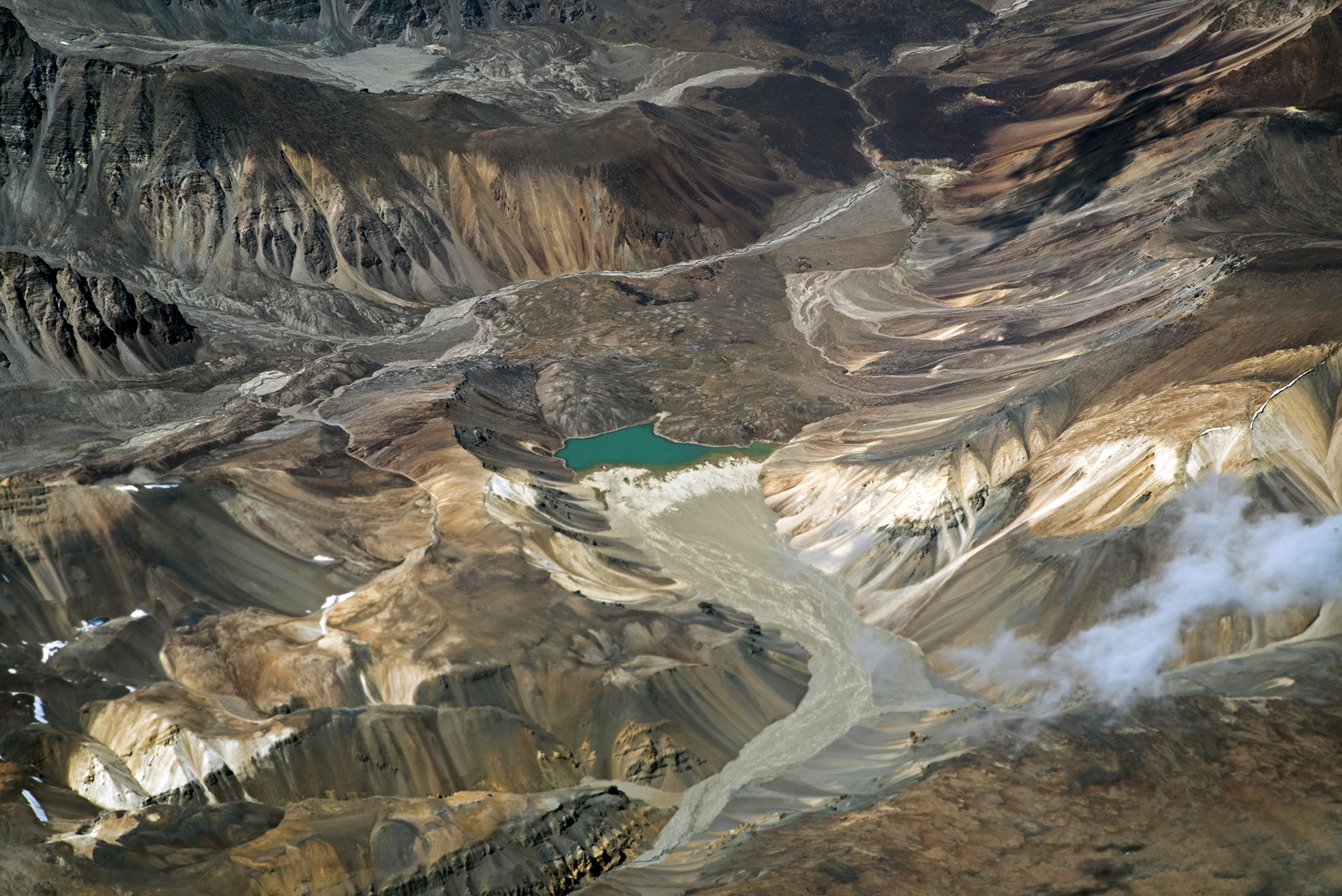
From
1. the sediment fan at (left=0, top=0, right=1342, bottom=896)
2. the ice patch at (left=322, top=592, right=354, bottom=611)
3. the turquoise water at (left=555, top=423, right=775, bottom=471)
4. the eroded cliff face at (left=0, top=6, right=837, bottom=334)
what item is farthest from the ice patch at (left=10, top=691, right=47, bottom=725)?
the eroded cliff face at (left=0, top=6, right=837, bottom=334)

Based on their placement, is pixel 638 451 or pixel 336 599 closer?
pixel 336 599

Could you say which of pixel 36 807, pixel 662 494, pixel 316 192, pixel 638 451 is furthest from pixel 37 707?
pixel 316 192

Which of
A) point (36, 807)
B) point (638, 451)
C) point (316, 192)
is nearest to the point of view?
point (36, 807)

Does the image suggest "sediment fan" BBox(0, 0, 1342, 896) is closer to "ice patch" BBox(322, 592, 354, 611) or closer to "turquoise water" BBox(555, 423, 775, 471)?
"ice patch" BBox(322, 592, 354, 611)

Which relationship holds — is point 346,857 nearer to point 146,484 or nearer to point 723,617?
point 723,617

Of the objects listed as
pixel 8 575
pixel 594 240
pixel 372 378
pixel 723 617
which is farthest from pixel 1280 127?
pixel 8 575

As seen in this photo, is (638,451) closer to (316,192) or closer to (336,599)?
(336,599)
